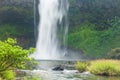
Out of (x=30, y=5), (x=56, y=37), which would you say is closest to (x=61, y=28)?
(x=56, y=37)

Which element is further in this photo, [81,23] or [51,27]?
[81,23]

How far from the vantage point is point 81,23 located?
96.8 m

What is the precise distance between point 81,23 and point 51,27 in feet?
27.5

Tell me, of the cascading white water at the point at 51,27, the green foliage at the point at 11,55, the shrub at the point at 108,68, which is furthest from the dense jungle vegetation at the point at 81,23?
the green foliage at the point at 11,55

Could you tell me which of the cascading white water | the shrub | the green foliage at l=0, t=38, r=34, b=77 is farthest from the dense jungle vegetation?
the green foliage at l=0, t=38, r=34, b=77

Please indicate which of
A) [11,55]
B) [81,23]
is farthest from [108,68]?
[81,23]

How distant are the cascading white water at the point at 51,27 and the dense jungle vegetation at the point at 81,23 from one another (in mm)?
2207

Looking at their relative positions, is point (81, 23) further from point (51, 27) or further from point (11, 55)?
point (11, 55)

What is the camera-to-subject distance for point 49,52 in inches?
3460

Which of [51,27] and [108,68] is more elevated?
[108,68]

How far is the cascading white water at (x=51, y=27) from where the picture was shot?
Result: 289 ft

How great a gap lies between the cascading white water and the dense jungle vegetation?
2207 millimetres

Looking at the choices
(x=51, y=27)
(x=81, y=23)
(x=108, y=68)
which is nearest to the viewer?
(x=108, y=68)

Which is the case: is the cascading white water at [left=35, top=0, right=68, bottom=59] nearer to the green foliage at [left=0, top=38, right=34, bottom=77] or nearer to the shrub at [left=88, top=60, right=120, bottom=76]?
the shrub at [left=88, top=60, right=120, bottom=76]
